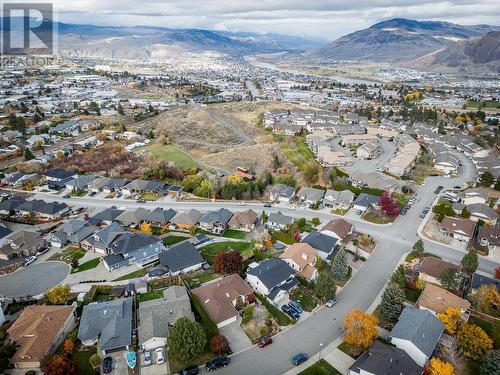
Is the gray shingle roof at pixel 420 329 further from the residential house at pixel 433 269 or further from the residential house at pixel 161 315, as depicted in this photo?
the residential house at pixel 161 315

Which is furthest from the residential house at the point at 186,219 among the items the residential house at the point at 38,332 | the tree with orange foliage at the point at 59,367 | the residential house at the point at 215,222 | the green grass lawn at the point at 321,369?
the green grass lawn at the point at 321,369

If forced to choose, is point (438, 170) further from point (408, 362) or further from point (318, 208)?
point (408, 362)

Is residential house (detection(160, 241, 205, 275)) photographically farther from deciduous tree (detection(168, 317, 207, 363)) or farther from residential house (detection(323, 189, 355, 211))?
residential house (detection(323, 189, 355, 211))

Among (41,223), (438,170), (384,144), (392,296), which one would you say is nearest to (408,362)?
(392,296)

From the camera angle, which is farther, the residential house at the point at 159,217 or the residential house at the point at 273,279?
the residential house at the point at 159,217

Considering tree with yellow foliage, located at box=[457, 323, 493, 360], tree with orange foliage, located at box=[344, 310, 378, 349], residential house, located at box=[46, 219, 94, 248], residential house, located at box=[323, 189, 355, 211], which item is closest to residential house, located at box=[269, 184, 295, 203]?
residential house, located at box=[323, 189, 355, 211]

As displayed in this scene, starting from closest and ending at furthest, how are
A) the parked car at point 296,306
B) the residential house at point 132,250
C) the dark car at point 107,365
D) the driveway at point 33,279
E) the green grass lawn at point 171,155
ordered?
the dark car at point 107,365 < the parked car at point 296,306 < the driveway at point 33,279 < the residential house at point 132,250 < the green grass lawn at point 171,155
